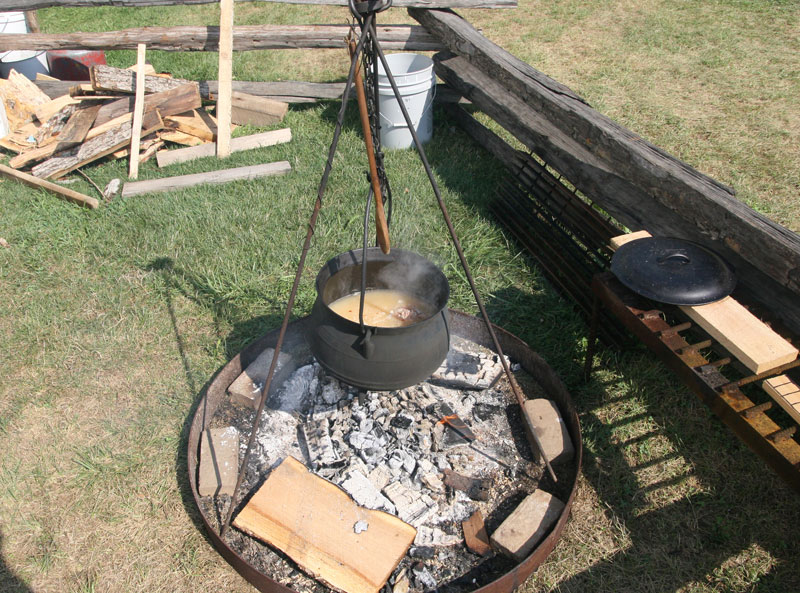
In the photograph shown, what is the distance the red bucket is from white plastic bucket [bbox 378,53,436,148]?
160 inches

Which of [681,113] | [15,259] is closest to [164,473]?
[15,259]

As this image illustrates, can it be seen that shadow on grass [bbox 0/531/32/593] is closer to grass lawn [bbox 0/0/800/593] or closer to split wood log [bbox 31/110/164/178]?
grass lawn [bbox 0/0/800/593]

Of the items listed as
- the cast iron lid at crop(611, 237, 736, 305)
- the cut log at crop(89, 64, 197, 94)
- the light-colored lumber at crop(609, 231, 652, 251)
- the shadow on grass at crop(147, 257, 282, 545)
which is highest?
the cast iron lid at crop(611, 237, 736, 305)

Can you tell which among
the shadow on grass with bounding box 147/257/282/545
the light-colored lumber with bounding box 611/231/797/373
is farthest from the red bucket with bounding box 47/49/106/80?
the light-colored lumber with bounding box 611/231/797/373

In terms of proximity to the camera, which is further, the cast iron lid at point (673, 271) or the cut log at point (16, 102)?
the cut log at point (16, 102)

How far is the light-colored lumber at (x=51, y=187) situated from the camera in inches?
217

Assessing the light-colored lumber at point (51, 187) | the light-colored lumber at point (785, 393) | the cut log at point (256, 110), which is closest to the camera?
the light-colored lumber at point (785, 393)

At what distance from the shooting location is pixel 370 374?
2.87 m

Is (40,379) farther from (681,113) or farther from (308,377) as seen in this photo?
(681,113)

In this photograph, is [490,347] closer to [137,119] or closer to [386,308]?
[386,308]

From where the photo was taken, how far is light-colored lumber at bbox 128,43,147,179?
6067mm

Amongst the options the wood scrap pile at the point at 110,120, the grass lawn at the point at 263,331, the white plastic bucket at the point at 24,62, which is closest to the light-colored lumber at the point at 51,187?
the grass lawn at the point at 263,331

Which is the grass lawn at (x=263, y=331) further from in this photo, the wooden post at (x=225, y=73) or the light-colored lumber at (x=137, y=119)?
the wooden post at (x=225, y=73)

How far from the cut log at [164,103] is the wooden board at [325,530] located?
4.98 metres
